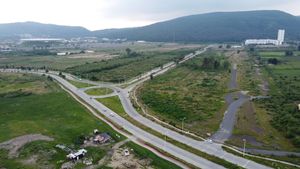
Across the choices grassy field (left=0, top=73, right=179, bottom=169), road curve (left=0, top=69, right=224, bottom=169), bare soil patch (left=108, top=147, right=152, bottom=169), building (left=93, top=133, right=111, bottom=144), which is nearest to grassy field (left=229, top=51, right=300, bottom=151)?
road curve (left=0, top=69, right=224, bottom=169)

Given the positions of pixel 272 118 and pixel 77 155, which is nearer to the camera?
pixel 77 155

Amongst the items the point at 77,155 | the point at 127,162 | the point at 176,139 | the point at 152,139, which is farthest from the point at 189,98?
the point at 77,155

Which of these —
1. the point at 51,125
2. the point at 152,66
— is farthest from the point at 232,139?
the point at 152,66

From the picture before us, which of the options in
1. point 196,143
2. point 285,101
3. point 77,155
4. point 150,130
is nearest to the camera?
point 77,155

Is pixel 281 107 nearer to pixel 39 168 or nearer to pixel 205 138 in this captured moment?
pixel 205 138

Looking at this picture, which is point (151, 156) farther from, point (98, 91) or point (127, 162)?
point (98, 91)

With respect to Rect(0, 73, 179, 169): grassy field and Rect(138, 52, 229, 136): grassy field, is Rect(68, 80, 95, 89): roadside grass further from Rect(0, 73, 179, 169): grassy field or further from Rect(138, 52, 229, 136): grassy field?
Rect(138, 52, 229, 136): grassy field

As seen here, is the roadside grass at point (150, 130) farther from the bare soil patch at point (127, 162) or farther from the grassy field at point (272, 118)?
the grassy field at point (272, 118)
